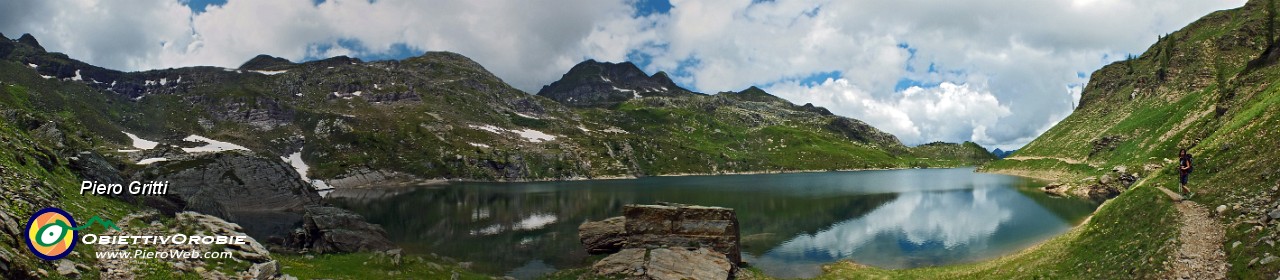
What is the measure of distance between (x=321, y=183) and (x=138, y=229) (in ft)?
635

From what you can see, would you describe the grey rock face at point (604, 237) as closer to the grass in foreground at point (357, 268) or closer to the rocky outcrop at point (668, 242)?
the rocky outcrop at point (668, 242)

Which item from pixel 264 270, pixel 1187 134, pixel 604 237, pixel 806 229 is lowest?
pixel 806 229

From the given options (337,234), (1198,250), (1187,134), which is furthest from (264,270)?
(1187,134)

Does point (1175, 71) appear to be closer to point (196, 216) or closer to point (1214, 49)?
point (1214, 49)

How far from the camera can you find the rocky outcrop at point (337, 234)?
48.0m

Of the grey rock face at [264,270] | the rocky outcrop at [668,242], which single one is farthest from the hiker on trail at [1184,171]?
the grey rock face at [264,270]

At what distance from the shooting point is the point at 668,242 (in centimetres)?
4675

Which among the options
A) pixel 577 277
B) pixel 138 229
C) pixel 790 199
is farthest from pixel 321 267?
pixel 790 199

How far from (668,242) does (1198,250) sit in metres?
32.8

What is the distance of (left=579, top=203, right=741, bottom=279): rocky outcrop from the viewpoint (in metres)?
37.4

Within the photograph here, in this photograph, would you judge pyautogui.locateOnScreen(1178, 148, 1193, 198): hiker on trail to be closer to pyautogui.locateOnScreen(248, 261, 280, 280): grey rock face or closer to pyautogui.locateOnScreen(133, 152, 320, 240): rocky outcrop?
pyautogui.locateOnScreen(248, 261, 280, 280): grey rock face

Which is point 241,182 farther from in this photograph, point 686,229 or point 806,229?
point 806,229

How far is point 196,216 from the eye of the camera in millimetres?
30938

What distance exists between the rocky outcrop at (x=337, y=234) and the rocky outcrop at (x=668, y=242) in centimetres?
2020
